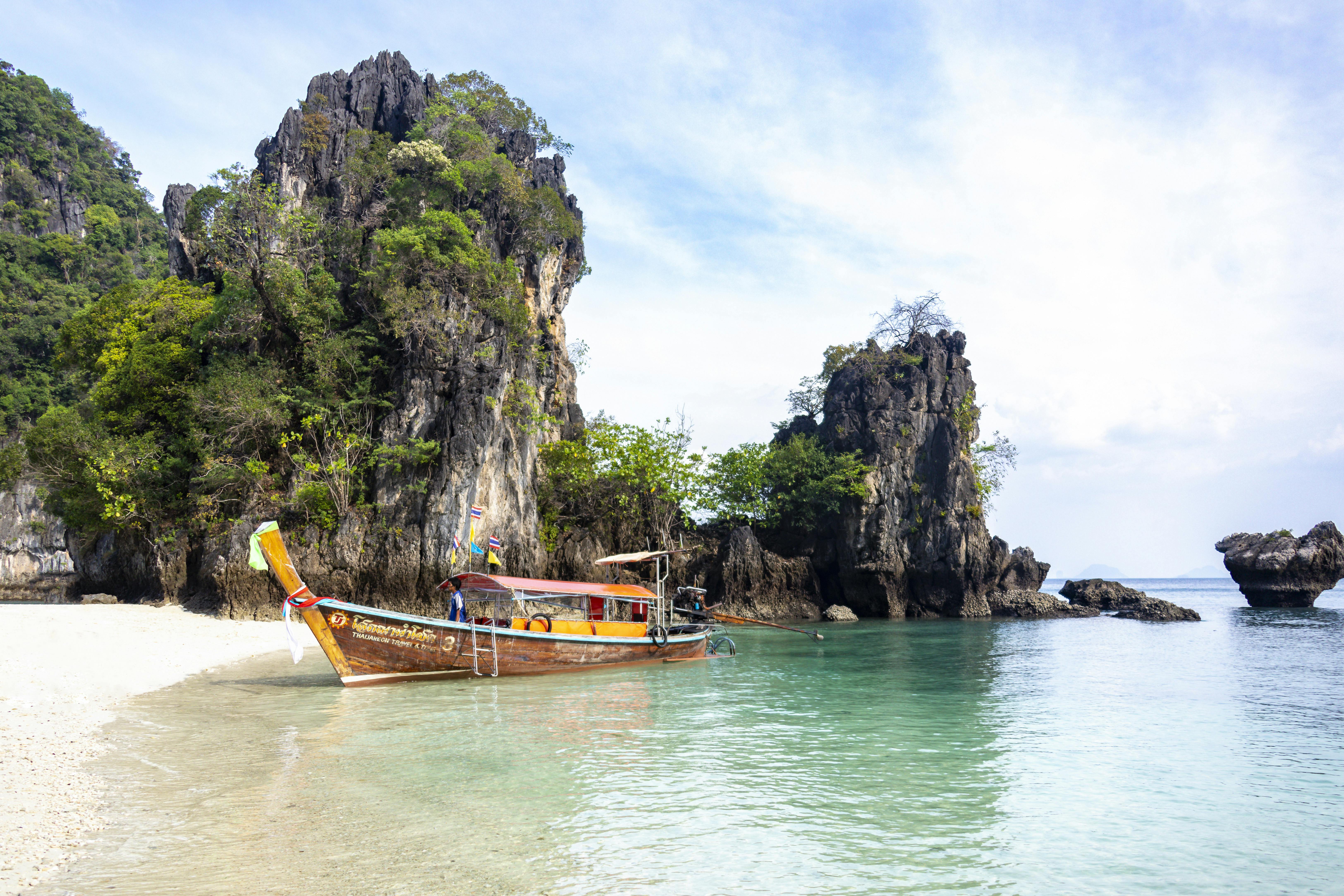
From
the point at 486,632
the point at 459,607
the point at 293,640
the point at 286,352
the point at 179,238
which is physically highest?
the point at 179,238

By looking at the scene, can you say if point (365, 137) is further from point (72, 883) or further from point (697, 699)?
point (72, 883)

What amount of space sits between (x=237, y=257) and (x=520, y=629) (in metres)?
19.1

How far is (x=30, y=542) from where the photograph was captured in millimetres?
32500

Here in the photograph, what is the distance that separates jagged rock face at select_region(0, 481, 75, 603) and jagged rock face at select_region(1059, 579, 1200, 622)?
47.8 metres

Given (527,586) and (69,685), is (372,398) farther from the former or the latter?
(69,685)

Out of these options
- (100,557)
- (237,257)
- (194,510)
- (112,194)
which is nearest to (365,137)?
(237,257)

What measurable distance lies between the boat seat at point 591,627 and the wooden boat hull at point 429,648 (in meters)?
0.17

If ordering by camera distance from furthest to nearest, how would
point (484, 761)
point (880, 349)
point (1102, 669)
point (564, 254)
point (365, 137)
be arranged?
1. point (880, 349)
2. point (564, 254)
3. point (365, 137)
4. point (1102, 669)
5. point (484, 761)

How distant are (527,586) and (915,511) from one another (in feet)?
83.9

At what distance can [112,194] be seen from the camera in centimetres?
5922

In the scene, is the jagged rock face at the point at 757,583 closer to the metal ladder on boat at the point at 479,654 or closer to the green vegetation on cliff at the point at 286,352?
the green vegetation on cliff at the point at 286,352

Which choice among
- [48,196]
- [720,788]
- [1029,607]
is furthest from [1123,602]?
[48,196]

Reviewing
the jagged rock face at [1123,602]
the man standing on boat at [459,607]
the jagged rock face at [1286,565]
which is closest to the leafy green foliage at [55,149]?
the man standing on boat at [459,607]

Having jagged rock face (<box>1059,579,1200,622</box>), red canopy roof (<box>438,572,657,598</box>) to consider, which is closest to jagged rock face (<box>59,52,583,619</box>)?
red canopy roof (<box>438,572,657,598</box>)
